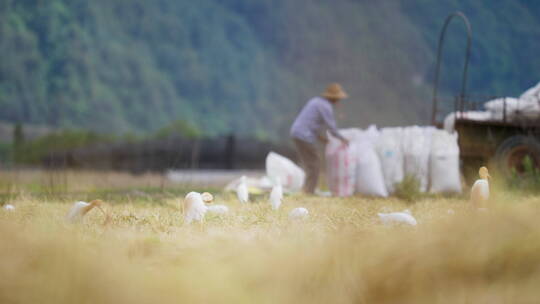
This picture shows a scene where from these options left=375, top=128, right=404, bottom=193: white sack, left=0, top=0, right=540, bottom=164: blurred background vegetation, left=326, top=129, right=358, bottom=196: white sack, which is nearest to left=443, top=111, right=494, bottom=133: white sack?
left=375, top=128, right=404, bottom=193: white sack

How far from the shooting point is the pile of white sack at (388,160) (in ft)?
13.7

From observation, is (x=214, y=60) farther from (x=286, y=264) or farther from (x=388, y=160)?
(x=286, y=264)

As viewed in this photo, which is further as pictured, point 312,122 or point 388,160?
point 312,122

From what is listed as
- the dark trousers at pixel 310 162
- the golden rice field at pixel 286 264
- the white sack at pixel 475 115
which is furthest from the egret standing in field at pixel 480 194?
the dark trousers at pixel 310 162

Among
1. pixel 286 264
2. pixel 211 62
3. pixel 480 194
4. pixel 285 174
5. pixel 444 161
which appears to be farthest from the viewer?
pixel 211 62

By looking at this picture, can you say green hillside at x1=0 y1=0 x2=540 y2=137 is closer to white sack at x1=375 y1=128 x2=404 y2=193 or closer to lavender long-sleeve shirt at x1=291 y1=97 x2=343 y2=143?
white sack at x1=375 y1=128 x2=404 y2=193

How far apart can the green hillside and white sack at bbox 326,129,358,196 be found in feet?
24.4

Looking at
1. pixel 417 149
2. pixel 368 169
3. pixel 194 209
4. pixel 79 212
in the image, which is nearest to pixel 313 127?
pixel 368 169

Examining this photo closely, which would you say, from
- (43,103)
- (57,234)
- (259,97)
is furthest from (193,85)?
(57,234)

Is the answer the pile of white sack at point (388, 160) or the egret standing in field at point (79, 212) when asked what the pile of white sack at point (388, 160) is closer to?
the pile of white sack at point (388, 160)

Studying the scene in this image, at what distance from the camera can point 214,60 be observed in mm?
19812

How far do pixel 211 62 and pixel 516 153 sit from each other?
54.8 ft

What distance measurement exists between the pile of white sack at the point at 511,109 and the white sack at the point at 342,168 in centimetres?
72

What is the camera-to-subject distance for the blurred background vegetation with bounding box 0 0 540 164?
1392 centimetres
